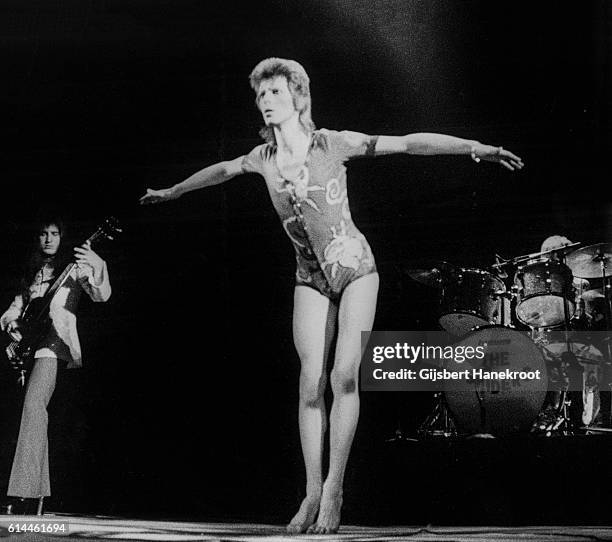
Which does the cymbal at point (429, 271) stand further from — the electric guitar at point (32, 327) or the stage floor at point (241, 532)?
the electric guitar at point (32, 327)

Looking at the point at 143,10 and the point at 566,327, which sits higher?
the point at 143,10

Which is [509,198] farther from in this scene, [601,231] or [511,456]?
[511,456]

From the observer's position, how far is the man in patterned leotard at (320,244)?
303 centimetres

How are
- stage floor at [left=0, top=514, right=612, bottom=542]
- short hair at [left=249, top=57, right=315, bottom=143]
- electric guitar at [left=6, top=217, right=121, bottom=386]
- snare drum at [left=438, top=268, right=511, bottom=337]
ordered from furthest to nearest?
electric guitar at [left=6, top=217, right=121, bottom=386]
short hair at [left=249, top=57, right=315, bottom=143]
snare drum at [left=438, top=268, right=511, bottom=337]
stage floor at [left=0, top=514, right=612, bottom=542]

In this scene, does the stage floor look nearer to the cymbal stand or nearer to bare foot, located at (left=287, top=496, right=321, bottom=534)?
bare foot, located at (left=287, top=496, right=321, bottom=534)

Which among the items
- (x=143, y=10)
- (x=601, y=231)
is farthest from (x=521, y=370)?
(x=143, y=10)

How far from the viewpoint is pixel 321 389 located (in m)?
3.07

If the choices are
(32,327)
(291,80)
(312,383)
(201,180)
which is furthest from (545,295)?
(32,327)

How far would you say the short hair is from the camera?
319cm

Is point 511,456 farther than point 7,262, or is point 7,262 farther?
point 7,262

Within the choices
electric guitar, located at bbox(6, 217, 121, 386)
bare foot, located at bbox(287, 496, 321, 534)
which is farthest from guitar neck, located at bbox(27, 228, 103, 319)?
bare foot, located at bbox(287, 496, 321, 534)

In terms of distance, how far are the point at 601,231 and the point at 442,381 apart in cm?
90

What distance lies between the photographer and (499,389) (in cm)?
298

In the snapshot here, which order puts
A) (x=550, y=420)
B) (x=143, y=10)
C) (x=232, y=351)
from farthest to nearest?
1. (x=143, y=10)
2. (x=232, y=351)
3. (x=550, y=420)
